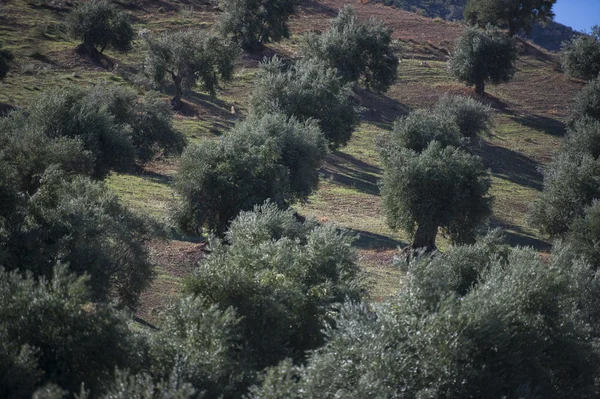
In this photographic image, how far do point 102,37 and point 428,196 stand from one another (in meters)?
34.2

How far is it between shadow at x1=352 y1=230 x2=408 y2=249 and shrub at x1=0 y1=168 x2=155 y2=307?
49.2 ft

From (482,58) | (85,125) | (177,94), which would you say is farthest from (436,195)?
(482,58)

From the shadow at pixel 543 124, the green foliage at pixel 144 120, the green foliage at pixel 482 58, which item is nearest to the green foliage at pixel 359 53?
the green foliage at pixel 482 58

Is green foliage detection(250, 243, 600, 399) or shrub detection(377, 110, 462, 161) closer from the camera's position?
green foliage detection(250, 243, 600, 399)

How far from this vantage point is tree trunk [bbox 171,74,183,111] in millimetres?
51312

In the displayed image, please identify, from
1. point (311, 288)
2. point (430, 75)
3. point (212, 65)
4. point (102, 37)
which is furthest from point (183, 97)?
point (311, 288)

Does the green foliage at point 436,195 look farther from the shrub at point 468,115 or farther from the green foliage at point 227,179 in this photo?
the shrub at point 468,115

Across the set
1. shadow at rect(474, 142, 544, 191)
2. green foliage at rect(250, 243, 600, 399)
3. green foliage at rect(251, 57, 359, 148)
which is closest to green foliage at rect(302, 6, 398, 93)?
shadow at rect(474, 142, 544, 191)

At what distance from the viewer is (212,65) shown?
52375 millimetres

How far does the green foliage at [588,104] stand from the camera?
5809 cm

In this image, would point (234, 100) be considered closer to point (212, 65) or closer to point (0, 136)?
point (212, 65)

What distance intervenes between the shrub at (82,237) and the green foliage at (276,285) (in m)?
2.95

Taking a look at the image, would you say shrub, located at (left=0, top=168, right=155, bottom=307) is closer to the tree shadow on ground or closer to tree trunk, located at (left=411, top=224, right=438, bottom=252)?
tree trunk, located at (left=411, top=224, right=438, bottom=252)

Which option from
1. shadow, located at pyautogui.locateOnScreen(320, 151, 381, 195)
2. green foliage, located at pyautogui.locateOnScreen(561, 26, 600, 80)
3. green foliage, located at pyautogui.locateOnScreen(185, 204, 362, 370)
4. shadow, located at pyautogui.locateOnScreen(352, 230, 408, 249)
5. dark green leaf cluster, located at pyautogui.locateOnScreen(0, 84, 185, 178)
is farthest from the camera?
green foliage, located at pyautogui.locateOnScreen(561, 26, 600, 80)
